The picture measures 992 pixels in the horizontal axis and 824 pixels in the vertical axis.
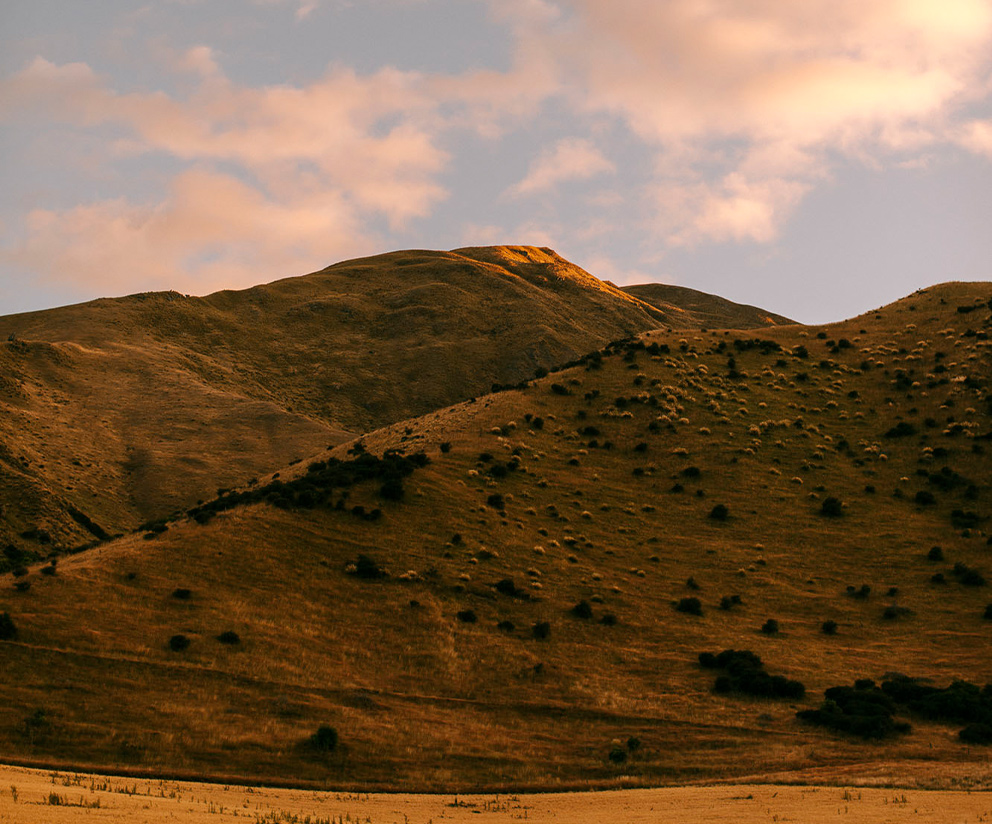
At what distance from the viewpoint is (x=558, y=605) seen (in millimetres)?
53250

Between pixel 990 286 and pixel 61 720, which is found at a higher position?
pixel 990 286

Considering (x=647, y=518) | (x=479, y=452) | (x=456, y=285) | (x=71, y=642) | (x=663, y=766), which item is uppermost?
(x=456, y=285)

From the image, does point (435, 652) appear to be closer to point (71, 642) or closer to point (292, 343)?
point (71, 642)

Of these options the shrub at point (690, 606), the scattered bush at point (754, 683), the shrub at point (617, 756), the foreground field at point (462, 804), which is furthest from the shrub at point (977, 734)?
the shrub at point (690, 606)

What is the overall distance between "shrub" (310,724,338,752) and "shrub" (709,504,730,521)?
125 feet

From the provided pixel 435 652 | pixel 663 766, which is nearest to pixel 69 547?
pixel 435 652

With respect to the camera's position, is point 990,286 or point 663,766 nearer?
point 663,766

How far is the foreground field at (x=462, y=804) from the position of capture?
2233 cm

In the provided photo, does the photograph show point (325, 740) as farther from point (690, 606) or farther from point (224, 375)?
point (224, 375)

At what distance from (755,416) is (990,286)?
4936 cm

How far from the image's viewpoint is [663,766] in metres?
36.3

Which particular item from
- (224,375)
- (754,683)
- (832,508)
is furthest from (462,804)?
(224,375)

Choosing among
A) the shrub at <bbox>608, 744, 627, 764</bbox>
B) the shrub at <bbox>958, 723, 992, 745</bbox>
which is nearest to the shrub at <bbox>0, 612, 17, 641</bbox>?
the shrub at <bbox>608, 744, 627, 764</bbox>

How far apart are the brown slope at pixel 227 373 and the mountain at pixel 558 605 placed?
98.1ft
